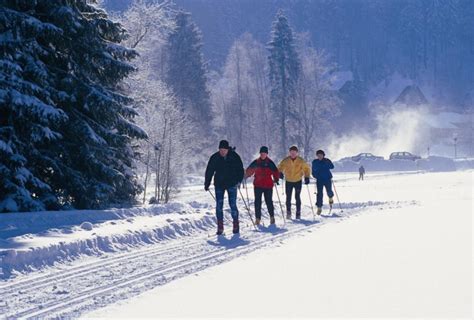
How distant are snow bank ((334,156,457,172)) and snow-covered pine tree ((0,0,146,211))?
175 ft

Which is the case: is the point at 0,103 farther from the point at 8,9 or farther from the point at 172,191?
the point at 172,191

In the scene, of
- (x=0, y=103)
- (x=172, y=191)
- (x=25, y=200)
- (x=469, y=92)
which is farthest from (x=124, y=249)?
(x=469, y=92)

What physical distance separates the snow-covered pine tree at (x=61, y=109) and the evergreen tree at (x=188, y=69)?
4422cm

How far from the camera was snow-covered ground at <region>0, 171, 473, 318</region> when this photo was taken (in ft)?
18.1

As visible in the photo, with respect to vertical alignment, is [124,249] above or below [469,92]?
below

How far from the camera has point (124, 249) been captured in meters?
10.0

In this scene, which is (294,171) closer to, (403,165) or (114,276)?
(114,276)

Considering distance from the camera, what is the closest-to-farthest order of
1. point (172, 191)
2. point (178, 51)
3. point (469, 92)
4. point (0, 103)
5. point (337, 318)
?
point (337, 318) → point (0, 103) → point (172, 191) → point (178, 51) → point (469, 92)

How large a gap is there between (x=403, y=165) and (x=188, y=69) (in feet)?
87.6

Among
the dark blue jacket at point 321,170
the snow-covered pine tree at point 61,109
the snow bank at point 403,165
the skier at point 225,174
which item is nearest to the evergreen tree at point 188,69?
the snow bank at point 403,165

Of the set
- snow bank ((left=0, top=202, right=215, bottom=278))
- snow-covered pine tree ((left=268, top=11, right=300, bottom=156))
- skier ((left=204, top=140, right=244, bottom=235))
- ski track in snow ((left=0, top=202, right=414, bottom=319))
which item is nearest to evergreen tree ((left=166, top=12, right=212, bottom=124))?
snow-covered pine tree ((left=268, top=11, right=300, bottom=156))

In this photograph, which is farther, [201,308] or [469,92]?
[469,92]

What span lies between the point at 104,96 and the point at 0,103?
105 inches

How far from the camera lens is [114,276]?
24.7 feet
